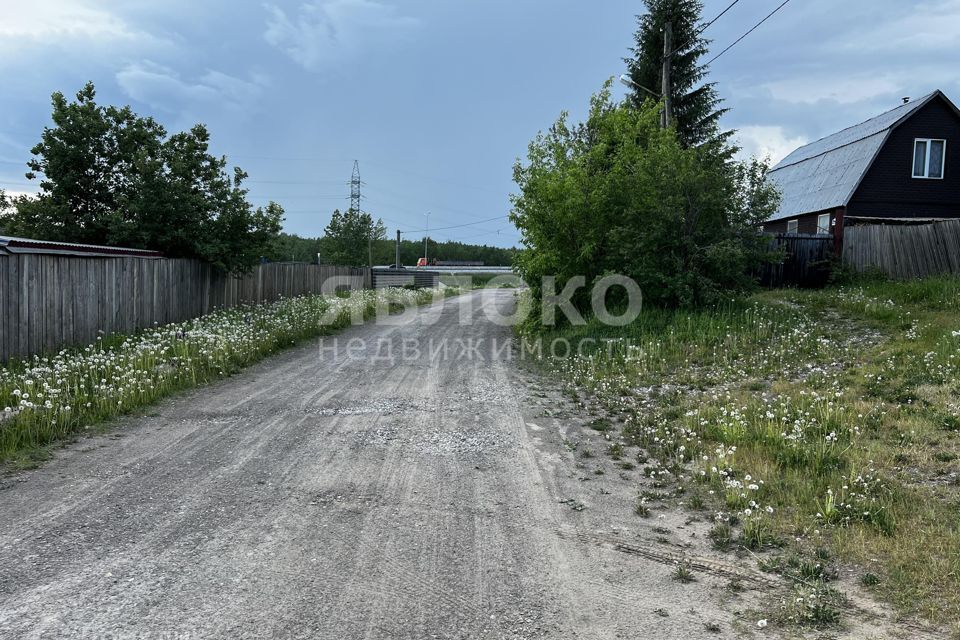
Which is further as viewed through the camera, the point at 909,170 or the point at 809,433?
the point at 909,170

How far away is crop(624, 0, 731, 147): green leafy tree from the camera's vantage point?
2325cm

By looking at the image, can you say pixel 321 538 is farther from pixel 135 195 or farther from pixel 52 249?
pixel 135 195

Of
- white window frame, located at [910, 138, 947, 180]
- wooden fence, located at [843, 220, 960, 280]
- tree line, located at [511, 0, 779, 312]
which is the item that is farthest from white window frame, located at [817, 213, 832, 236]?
tree line, located at [511, 0, 779, 312]

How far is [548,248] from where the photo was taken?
1530cm

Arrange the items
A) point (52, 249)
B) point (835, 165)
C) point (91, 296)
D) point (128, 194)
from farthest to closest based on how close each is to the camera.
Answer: point (835, 165) → point (128, 194) → point (52, 249) → point (91, 296)

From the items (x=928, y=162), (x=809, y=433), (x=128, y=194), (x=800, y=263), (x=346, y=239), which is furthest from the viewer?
(x=346, y=239)

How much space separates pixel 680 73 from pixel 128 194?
2109 cm

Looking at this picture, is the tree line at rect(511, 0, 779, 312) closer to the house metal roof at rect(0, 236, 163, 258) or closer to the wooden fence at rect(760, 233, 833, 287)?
the wooden fence at rect(760, 233, 833, 287)

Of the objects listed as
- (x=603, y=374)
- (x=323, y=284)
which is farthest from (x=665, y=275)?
(x=323, y=284)

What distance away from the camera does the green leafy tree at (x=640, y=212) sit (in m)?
13.4

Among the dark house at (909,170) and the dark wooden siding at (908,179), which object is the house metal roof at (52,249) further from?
the dark wooden siding at (908,179)

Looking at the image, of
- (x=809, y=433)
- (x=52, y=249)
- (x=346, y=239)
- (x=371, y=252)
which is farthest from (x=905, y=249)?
(x=371, y=252)

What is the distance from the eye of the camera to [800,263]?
19.6m

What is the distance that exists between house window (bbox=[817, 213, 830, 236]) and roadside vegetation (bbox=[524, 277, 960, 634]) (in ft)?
39.2
